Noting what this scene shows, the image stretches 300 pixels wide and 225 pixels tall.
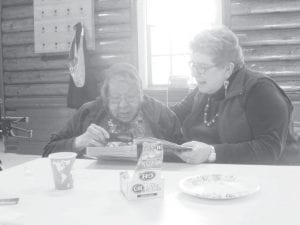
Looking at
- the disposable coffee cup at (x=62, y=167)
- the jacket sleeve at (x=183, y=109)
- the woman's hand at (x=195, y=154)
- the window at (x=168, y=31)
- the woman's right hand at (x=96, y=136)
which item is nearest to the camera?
the disposable coffee cup at (x=62, y=167)

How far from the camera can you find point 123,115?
2594 mm

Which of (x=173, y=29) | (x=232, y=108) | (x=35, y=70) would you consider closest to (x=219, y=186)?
(x=232, y=108)

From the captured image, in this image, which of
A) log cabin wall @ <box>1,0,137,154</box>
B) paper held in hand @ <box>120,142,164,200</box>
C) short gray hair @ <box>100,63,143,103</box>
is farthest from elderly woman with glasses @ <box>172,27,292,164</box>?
log cabin wall @ <box>1,0,137,154</box>

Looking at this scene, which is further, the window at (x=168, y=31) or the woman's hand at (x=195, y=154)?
the window at (x=168, y=31)

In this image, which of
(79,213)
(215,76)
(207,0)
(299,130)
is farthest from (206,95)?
(207,0)

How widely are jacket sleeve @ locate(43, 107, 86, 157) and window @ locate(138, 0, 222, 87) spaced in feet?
8.64

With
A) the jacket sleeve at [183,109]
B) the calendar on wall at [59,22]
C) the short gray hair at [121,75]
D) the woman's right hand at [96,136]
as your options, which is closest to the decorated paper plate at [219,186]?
the woman's right hand at [96,136]

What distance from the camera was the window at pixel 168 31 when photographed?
513 centimetres

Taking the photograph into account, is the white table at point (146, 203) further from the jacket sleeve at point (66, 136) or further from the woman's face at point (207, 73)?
the woman's face at point (207, 73)

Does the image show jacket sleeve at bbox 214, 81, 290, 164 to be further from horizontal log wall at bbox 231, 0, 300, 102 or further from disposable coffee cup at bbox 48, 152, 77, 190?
horizontal log wall at bbox 231, 0, 300, 102

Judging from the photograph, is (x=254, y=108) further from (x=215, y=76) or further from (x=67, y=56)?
(x=67, y=56)

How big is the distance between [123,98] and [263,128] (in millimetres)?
798

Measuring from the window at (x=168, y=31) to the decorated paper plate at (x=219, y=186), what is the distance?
3.49 metres

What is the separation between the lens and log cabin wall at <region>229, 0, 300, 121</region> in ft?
15.8
